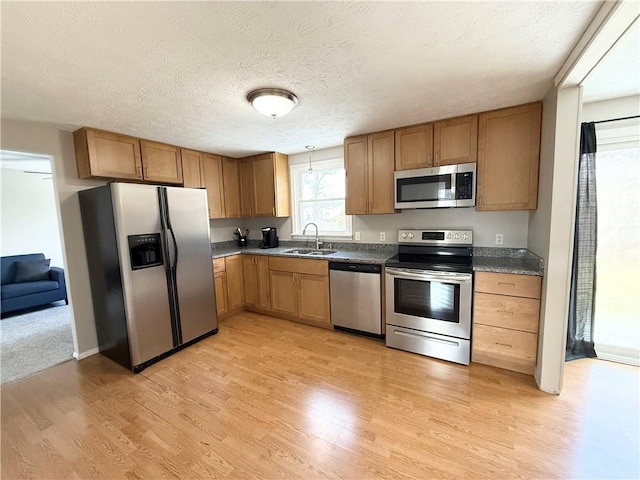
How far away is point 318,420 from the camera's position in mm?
1830

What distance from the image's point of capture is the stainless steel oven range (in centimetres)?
239

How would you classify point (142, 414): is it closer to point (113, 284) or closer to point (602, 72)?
point (113, 284)

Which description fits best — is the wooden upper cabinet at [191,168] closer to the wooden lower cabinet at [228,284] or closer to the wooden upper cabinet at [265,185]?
the wooden upper cabinet at [265,185]

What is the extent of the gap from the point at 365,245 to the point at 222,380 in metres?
2.23

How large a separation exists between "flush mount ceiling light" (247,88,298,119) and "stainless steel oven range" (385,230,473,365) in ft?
5.81

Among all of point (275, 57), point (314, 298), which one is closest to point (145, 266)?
point (314, 298)

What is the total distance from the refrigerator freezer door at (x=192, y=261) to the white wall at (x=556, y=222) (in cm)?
324

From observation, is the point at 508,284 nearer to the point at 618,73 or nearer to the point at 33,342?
the point at 618,73

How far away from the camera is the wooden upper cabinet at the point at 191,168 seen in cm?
342

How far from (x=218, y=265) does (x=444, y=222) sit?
287cm

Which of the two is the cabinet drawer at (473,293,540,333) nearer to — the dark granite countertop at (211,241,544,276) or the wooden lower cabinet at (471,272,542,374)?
the wooden lower cabinet at (471,272,542,374)

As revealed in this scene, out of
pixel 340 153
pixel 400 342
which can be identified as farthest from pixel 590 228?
pixel 340 153

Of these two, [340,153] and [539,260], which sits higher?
[340,153]

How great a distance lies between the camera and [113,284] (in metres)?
2.53
